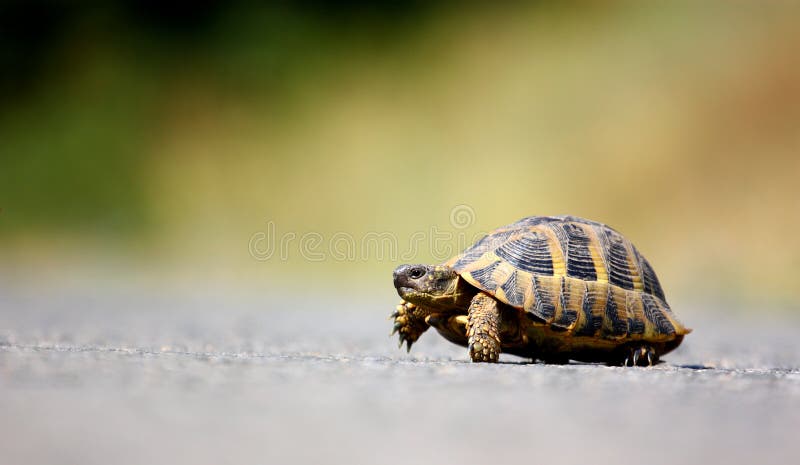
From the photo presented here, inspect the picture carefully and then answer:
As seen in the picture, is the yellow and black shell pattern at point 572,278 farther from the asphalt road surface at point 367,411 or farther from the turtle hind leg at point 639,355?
the asphalt road surface at point 367,411

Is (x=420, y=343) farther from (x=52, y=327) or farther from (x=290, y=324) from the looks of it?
(x=52, y=327)

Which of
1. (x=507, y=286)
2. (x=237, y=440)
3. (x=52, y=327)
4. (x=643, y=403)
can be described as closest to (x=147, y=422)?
(x=237, y=440)

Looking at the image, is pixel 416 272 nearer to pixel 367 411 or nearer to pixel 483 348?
pixel 483 348

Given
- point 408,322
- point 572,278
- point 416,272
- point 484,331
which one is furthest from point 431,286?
point 572,278

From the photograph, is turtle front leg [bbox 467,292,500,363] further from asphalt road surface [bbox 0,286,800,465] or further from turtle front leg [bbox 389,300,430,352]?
turtle front leg [bbox 389,300,430,352]

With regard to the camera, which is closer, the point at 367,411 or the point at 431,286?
the point at 367,411

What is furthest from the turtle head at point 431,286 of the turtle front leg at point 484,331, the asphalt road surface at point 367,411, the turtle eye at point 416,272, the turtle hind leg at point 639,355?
the turtle hind leg at point 639,355

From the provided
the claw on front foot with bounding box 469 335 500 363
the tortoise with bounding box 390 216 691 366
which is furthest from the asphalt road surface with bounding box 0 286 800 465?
the tortoise with bounding box 390 216 691 366
